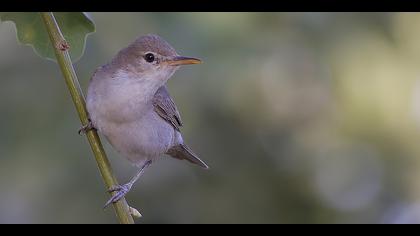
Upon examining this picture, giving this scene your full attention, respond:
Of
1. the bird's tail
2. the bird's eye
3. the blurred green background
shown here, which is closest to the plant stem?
the bird's eye

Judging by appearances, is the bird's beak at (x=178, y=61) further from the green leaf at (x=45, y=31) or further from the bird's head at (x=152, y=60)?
the green leaf at (x=45, y=31)

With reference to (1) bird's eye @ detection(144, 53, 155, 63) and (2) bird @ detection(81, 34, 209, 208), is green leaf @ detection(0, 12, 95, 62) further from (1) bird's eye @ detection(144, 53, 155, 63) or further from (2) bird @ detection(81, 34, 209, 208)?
(1) bird's eye @ detection(144, 53, 155, 63)

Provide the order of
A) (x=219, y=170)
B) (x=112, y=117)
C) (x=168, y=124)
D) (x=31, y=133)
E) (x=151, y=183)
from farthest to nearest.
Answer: (x=219, y=170) < (x=151, y=183) < (x=31, y=133) < (x=168, y=124) < (x=112, y=117)

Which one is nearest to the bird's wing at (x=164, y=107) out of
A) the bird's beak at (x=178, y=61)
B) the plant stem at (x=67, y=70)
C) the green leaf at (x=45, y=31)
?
the bird's beak at (x=178, y=61)

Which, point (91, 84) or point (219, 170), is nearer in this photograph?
point (91, 84)

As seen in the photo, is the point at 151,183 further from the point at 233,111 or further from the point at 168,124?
the point at 168,124

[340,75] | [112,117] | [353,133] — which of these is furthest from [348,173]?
[112,117]
